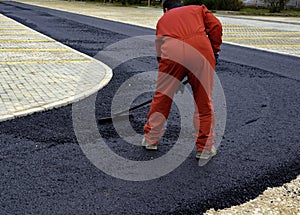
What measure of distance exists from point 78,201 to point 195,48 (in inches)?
69.0

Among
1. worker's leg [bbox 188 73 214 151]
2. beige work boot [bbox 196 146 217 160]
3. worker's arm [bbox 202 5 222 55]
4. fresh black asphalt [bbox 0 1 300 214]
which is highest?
worker's arm [bbox 202 5 222 55]

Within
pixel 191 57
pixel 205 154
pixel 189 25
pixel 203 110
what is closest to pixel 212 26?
pixel 189 25

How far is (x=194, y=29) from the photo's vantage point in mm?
4133

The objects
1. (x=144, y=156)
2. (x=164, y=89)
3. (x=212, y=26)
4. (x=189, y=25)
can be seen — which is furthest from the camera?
(x=144, y=156)

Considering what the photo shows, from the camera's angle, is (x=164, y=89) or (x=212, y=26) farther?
(x=164, y=89)

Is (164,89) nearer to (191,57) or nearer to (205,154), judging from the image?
(191,57)

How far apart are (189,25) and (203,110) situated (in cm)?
83

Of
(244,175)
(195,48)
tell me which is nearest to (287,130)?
(244,175)

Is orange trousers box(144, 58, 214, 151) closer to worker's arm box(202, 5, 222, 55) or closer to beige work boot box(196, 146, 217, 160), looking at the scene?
beige work boot box(196, 146, 217, 160)

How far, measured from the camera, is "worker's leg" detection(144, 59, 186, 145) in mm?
4277

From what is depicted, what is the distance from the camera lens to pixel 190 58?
4219 millimetres

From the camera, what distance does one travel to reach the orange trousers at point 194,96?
429 centimetres

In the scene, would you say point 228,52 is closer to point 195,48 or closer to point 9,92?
point 9,92

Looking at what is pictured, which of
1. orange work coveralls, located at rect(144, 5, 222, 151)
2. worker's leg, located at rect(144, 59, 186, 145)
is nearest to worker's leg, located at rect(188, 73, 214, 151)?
orange work coveralls, located at rect(144, 5, 222, 151)
